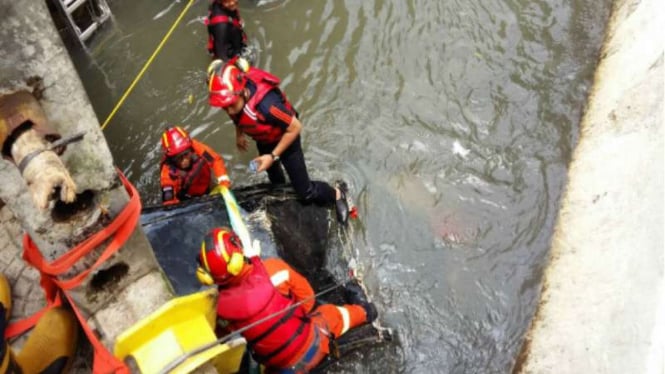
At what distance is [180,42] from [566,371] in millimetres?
6137

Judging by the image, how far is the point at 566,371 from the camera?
410 cm

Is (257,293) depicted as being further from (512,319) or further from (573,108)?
(573,108)

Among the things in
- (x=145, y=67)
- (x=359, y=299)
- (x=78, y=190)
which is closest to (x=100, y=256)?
(x=78, y=190)

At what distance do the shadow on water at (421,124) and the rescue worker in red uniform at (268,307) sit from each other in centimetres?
82

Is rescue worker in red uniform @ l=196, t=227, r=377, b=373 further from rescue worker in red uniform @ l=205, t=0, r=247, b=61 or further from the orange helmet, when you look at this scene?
rescue worker in red uniform @ l=205, t=0, r=247, b=61

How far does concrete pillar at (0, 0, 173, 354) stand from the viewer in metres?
2.23

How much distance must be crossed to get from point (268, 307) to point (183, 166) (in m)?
2.03

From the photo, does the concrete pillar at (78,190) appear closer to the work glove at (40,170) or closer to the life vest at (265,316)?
the work glove at (40,170)

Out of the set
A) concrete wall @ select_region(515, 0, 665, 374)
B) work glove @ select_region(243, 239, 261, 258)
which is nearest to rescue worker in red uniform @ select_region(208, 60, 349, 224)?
work glove @ select_region(243, 239, 261, 258)

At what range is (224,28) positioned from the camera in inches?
244

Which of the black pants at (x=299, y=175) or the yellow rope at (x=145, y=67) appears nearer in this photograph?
the black pants at (x=299, y=175)

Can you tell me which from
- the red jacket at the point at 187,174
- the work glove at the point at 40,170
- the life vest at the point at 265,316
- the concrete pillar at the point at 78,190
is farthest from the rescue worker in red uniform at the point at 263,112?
the work glove at the point at 40,170

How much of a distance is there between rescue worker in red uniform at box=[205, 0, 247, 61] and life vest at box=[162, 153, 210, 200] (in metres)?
1.90

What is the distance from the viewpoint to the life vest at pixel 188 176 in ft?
16.5
